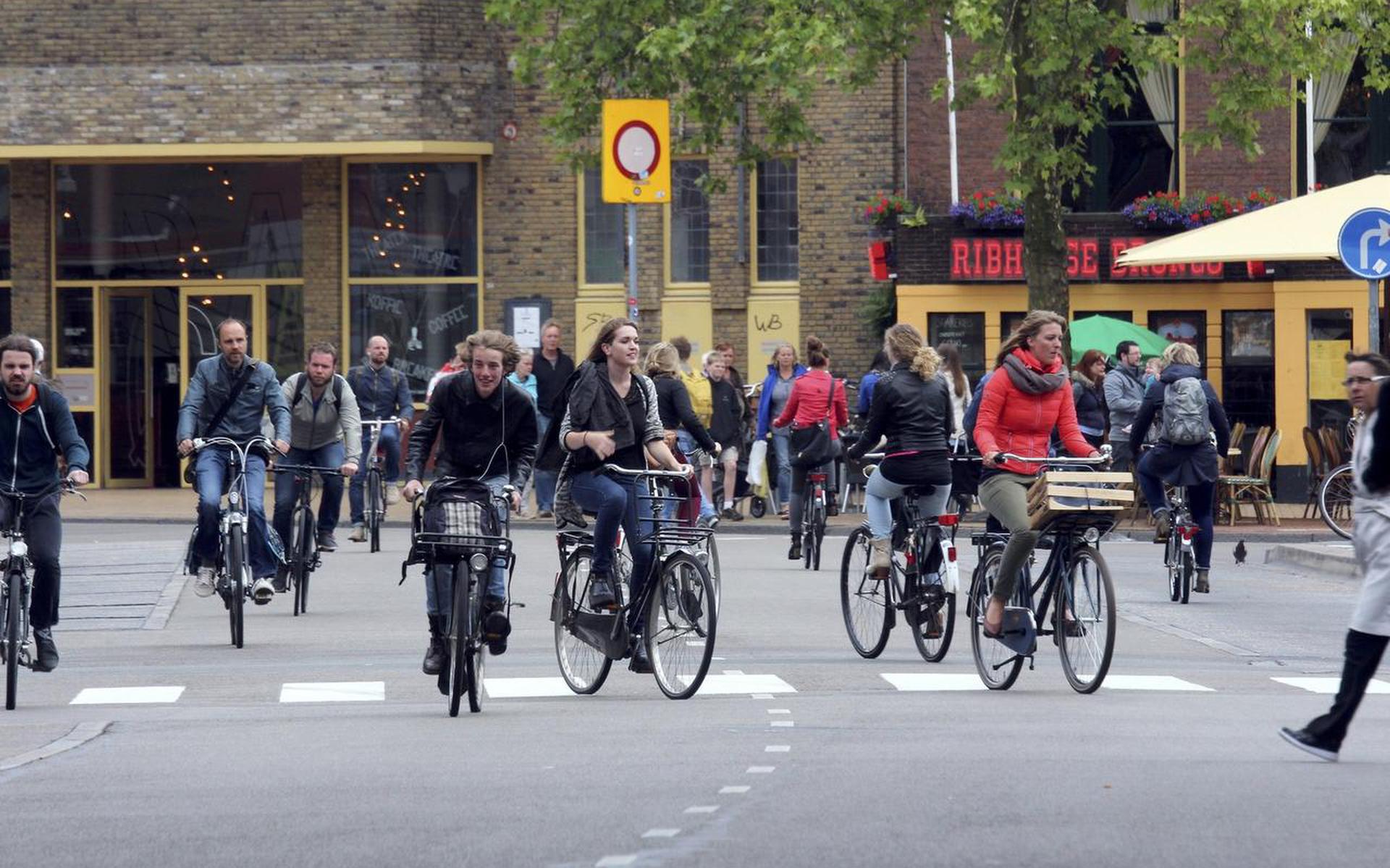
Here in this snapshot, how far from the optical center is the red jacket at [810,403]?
19.7 meters

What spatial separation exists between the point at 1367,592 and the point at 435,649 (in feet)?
13.7

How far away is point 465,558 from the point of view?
10.4 meters

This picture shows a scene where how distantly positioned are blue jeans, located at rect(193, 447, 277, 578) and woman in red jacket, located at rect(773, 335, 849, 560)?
5.66 m

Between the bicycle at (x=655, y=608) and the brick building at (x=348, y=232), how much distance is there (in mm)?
17728

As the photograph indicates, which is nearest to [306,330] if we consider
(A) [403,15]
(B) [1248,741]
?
(A) [403,15]

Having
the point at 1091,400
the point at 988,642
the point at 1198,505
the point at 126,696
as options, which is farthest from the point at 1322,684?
the point at 1091,400

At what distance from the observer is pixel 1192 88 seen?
94.2ft

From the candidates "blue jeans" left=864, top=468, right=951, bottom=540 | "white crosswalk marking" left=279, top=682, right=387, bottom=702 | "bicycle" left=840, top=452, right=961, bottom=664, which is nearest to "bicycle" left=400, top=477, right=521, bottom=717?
"white crosswalk marking" left=279, top=682, right=387, bottom=702

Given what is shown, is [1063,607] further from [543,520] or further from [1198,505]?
[543,520]

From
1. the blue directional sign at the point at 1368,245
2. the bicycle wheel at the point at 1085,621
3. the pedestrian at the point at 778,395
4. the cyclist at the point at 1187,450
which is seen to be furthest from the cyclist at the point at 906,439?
the pedestrian at the point at 778,395

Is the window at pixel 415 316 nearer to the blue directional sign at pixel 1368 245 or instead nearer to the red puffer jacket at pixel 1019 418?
the blue directional sign at pixel 1368 245

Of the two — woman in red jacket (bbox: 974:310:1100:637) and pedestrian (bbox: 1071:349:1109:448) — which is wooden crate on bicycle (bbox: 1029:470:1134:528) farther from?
pedestrian (bbox: 1071:349:1109:448)

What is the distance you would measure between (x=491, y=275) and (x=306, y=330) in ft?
7.87

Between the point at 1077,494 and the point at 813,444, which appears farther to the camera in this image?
the point at 813,444
